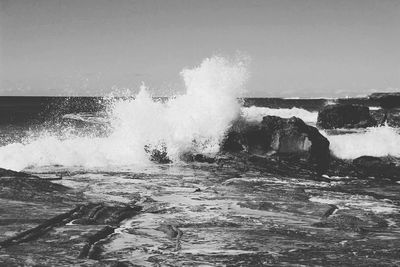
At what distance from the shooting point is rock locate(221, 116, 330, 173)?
15820mm

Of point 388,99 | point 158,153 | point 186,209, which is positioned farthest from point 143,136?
point 388,99

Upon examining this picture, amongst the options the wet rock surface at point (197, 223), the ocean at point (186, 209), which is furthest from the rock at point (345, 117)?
the wet rock surface at point (197, 223)

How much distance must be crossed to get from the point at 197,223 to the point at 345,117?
2509cm

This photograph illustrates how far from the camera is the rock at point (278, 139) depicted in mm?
15820

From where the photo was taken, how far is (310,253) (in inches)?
220

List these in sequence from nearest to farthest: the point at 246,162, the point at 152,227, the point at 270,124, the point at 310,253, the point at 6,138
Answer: the point at 310,253 → the point at 152,227 → the point at 246,162 → the point at 270,124 → the point at 6,138

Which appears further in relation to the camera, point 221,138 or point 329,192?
point 221,138

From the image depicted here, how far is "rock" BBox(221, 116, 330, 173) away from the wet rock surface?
4.01m

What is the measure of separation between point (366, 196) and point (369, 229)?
353 centimetres

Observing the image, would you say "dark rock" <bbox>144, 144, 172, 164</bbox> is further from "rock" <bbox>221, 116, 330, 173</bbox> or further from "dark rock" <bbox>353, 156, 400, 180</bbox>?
"dark rock" <bbox>353, 156, 400, 180</bbox>

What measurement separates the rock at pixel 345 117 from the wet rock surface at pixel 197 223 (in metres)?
18.5

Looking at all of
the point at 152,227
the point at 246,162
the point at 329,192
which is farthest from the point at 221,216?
the point at 246,162

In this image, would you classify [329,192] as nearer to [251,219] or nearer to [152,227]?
[251,219]

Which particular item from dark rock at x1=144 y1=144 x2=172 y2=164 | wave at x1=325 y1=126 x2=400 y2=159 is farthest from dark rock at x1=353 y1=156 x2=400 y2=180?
dark rock at x1=144 y1=144 x2=172 y2=164
